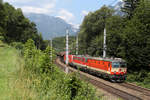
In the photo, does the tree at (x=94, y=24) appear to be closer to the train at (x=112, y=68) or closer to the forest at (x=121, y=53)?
the forest at (x=121, y=53)

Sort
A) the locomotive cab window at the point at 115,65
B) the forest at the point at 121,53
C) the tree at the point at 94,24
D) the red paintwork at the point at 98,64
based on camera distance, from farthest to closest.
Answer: the tree at the point at 94,24, the red paintwork at the point at 98,64, the locomotive cab window at the point at 115,65, the forest at the point at 121,53

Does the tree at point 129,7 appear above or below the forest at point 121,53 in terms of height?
above

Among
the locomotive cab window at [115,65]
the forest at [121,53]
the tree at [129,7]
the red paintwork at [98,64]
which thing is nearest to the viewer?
the forest at [121,53]

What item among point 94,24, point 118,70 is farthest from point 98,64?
point 94,24

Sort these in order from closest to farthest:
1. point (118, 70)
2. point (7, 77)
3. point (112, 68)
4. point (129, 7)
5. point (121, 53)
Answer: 1. point (7, 77)
2. point (112, 68)
3. point (118, 70)
4. point (121, 53)
5. point (129, 7)

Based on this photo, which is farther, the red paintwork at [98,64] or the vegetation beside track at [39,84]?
the red paintwork at [98,64]

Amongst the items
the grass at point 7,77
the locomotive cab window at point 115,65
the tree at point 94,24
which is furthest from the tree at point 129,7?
the grass at point 7,77

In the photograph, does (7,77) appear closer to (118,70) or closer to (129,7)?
(118,70)

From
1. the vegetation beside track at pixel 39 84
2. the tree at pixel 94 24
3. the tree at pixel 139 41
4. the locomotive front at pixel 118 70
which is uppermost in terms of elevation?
the tree at pixel 94 24

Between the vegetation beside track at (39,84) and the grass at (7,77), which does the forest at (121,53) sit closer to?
Answer: the vegetation beside track at (39,84)

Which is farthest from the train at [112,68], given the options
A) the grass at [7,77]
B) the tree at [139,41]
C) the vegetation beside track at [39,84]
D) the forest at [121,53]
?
the grass at [7,77]

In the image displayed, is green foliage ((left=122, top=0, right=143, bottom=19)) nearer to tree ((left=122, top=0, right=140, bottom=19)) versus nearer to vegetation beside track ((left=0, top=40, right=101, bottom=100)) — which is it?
tree ((left=122, top=0, right=140, bottom=19))

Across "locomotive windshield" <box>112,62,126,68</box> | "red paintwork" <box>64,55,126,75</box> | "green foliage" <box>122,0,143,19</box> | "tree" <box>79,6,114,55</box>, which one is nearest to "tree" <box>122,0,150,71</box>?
"locomotive windshield" <box>112,62,126,68</box>

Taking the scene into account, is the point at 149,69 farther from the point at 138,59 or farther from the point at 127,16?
the point at 127,16
